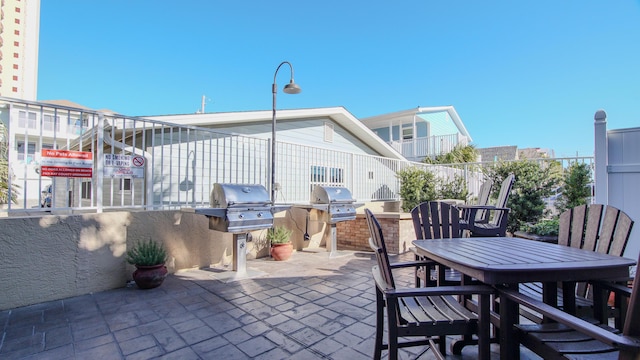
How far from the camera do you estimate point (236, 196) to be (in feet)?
13.0

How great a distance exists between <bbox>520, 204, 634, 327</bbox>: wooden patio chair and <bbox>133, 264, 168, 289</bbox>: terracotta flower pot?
3.98 m

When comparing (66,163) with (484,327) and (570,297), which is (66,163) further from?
(570,297)

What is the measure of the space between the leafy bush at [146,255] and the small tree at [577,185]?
7.21 meters

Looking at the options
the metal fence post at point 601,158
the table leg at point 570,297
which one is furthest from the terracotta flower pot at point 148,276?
the metal fence post at point 601,158

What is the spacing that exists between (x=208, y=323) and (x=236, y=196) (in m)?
1.77

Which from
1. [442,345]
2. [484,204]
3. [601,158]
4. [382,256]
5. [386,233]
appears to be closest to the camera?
[382,256]

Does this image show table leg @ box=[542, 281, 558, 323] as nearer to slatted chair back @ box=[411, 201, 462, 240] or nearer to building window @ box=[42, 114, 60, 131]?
slatted chair back @ box=[411, 201, 462, 240]

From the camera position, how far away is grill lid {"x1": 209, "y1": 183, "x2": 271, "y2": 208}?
3889 millimetres

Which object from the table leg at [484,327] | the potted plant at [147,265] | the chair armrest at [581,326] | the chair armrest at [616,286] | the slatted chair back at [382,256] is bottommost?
the potted plant at [147,265]

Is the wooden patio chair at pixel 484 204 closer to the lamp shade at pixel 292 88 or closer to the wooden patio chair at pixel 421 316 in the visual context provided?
the wooden patio chair at pixel 421 316

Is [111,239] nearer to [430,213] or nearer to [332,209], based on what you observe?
[332,209]

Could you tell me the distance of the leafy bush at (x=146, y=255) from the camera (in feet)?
11.7

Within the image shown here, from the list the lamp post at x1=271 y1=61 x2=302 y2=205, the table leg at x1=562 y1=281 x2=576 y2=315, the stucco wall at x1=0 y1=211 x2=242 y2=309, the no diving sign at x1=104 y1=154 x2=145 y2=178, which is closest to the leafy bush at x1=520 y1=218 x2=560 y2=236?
the table leg at x1=562 y1=281 x2=576 y2=315

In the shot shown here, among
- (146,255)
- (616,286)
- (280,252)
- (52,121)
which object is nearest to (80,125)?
(146,255)
